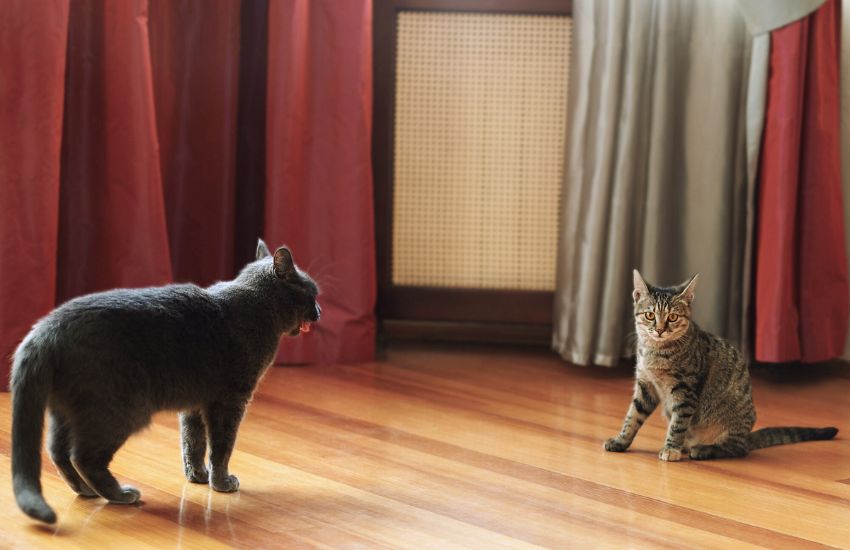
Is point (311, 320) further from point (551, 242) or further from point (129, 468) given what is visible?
point (551, 242)

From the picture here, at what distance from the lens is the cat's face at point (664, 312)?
6.79 ft

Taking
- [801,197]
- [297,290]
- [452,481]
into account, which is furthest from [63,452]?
[801,197]

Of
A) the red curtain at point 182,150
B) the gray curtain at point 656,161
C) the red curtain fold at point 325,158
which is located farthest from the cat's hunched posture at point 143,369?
the gray curtain at point 656,161

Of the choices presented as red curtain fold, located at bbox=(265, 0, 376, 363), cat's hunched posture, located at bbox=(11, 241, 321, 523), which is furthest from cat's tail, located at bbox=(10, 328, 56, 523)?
red curtain fold, located at bbox=(265, 0, 376, 363)

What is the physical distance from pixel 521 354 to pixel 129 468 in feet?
4.95

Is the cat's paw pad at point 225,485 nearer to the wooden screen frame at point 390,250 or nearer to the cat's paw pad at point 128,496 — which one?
the cat's paw pad at point 128,496

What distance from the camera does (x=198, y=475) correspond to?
1.76 metres

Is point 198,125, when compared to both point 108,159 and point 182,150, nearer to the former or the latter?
point 182,150

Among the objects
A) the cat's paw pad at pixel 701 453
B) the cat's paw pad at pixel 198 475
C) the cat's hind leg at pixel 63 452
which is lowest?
the cat's paw pad at pixel 701 453

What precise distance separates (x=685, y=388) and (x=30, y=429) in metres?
1.27

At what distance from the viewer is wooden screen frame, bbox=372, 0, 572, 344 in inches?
116

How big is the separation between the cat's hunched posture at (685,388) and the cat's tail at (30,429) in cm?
115

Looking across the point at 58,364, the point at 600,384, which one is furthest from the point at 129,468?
the point at 600,384

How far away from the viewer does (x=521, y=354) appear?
122 inches
